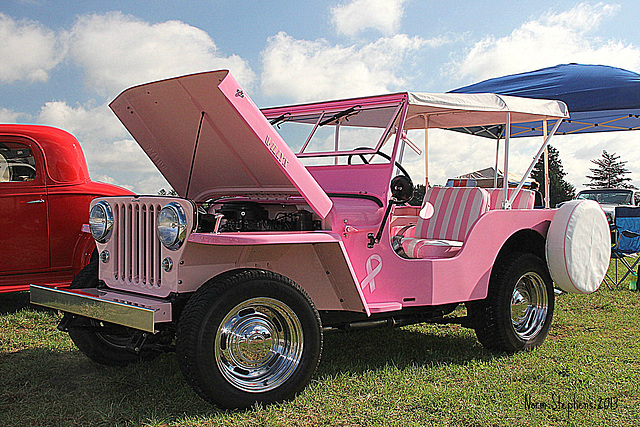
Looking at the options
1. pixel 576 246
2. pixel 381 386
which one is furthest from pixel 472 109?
pixel 381 386

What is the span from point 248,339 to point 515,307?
269 centimetres

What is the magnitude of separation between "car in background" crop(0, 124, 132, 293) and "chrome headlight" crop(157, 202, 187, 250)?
3.41 meters

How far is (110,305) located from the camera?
136 inches

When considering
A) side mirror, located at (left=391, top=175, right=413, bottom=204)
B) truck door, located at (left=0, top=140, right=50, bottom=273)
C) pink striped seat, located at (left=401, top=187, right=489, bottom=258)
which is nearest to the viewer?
side mirror, located at (left=391, top=175, right=413, bottom=204)

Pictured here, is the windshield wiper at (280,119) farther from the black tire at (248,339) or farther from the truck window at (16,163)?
the truck window at (16,163)

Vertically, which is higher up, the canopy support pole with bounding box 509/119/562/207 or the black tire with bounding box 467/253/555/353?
the canopy support pole with bounding box 509/119/562/207

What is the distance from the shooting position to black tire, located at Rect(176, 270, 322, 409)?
329 cm

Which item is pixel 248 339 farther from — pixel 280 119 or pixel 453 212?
pixel 453 212

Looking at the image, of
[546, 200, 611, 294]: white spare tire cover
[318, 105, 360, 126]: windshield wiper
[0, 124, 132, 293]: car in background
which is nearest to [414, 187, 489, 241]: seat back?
[546, 200, 611, 294]: white spare tire cover

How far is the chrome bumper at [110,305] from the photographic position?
10.8 ft

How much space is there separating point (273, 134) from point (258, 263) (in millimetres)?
852

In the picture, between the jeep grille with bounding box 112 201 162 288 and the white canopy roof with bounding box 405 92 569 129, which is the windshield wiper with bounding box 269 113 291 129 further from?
the jeep grille with bounding box 112 201 162 288

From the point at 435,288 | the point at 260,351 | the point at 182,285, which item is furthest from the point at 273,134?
the point at 435,288

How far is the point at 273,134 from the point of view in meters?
3.62
